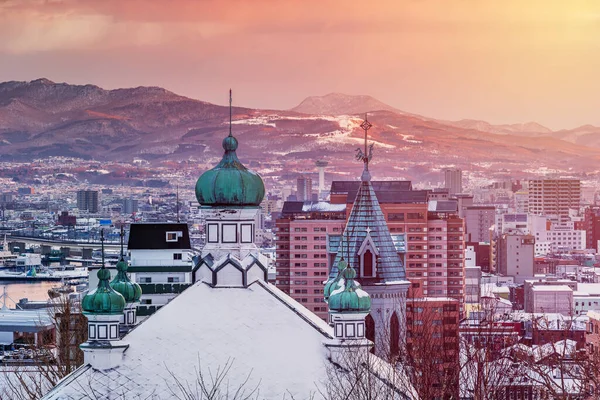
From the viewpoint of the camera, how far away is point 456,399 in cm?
3469

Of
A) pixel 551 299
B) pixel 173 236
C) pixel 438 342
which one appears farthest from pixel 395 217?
pixel 438 342

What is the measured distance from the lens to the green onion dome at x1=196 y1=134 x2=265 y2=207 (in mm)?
34125

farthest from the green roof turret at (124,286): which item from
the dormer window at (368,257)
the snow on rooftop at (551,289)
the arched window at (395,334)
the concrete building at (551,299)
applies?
the snow on rooftop at (551,289)

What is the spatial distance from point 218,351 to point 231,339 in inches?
15.7

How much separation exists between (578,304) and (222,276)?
104462mm

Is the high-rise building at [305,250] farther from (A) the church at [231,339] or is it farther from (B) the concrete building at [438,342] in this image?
(A) the church at [231,339]

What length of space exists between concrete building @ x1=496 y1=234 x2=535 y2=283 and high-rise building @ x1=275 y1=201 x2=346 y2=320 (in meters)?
65.5

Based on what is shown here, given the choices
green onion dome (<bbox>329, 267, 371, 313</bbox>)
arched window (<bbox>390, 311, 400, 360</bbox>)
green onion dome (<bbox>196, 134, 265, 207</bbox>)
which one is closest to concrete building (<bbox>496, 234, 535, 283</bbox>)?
arched window (<bbox>390, 311, 400, 360</bbox>)

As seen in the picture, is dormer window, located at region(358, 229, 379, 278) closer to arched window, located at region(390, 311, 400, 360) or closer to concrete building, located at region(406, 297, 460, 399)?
arched window, located at region(390, 311, 400, 360)

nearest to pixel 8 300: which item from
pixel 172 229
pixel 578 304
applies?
pixel 578 304

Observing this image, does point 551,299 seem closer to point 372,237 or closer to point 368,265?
point 372,237

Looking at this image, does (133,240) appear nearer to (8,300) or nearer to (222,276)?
(222,276)

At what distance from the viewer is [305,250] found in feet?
370

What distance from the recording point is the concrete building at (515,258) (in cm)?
17962
